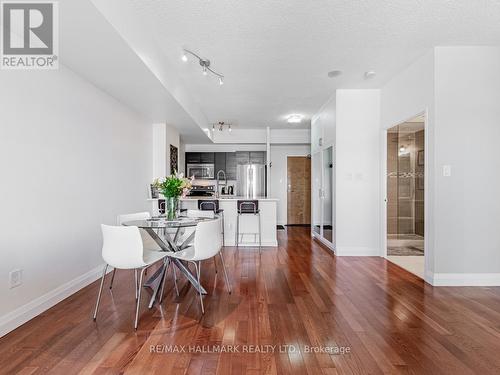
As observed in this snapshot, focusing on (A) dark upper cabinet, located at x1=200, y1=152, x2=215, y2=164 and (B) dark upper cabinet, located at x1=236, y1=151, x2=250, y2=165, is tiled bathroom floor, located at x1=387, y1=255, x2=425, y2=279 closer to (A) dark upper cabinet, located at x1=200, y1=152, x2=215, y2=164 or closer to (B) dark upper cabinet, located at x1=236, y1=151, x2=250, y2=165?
(B) dark upper cabinet, located at x1=236, y1=151, x2=250, y2=165

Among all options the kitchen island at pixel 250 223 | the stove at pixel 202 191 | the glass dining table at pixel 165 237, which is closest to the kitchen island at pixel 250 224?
the kitchen island at pixel 250 223

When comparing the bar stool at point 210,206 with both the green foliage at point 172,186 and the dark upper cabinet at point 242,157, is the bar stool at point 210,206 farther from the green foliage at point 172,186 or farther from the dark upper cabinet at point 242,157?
the dark upper cabinet at point 242,157

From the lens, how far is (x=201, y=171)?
7.54 metres

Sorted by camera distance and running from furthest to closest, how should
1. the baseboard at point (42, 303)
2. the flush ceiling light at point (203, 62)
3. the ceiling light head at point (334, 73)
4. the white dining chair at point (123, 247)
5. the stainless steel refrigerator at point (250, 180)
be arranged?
the stainless steel refrigerator at point (250, 180) → the ceiling light head at point (334, 73) → the flush ceiling light at point (203, 62) → the white dining chair at point (123, 247) → the baseboard at point (42, 303)

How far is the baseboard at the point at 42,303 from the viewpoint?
6.91 feet

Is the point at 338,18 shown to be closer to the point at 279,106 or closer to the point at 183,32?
the point at 183,32

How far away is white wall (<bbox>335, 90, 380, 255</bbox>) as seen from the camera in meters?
4.39

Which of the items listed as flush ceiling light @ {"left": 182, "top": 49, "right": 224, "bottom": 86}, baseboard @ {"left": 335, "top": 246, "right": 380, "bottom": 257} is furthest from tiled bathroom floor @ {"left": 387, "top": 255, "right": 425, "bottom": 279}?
flush ceiling light @ {"left": 182, "top": 49, "right": 224, "bottom": 86}

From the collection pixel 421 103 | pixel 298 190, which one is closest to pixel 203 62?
pixel 421 103

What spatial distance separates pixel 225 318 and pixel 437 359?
1.54m

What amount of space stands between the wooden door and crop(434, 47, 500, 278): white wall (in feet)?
16.4

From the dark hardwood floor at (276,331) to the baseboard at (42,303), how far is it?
77 millimetres

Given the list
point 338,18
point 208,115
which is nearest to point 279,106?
point 208,115

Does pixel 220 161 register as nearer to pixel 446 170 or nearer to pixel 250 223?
pixel 250 223
